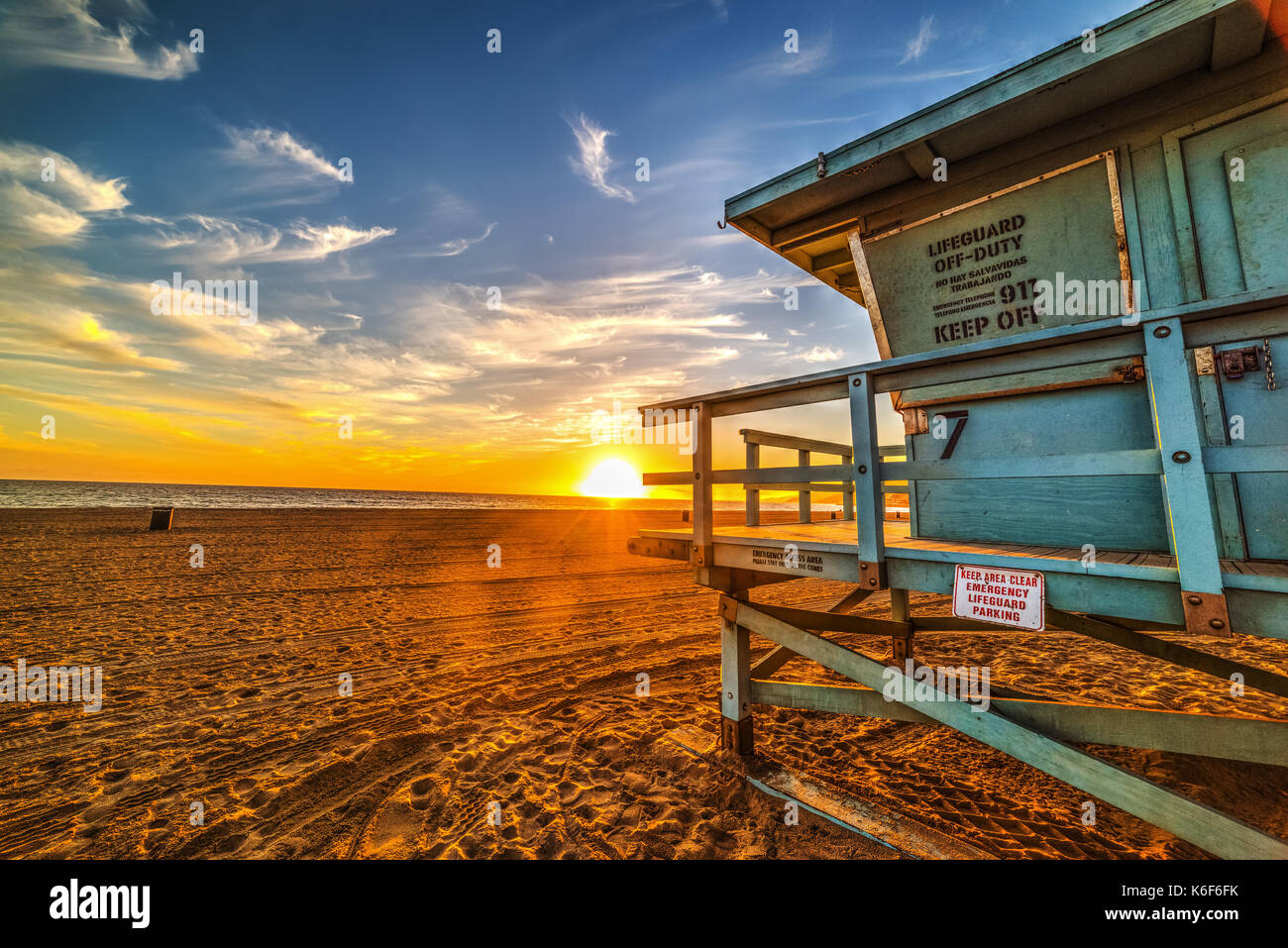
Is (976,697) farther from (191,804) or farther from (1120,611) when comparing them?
(191,804)

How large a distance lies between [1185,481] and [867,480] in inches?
51.4

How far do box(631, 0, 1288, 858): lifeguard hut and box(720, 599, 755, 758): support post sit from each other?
0.8 inches

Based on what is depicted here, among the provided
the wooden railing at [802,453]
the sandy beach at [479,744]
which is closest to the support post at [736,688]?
the sandy beach at [479,744]

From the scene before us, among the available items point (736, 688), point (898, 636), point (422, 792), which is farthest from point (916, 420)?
point (422, 792)

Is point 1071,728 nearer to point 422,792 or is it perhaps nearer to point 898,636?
point 898,636

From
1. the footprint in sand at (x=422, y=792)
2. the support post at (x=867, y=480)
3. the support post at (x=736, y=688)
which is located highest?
the support post at (x=867, y=480)

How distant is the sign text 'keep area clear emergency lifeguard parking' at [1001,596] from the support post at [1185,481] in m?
0.53

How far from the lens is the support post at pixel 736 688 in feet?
13.7

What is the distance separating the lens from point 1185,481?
83.1 inches

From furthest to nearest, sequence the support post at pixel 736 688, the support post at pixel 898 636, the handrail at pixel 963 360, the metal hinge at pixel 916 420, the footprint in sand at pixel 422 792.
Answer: the support post at pixel 898 636 < the metal hinge at pixel 916 420 < the support post at pixel 736 688 < the footprint in sand at pixel 422 792 < the handrail at pixel 963 360

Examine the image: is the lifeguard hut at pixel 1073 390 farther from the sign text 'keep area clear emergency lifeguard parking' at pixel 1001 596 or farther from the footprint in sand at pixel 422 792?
the footprint in sand at pixel 422 792
